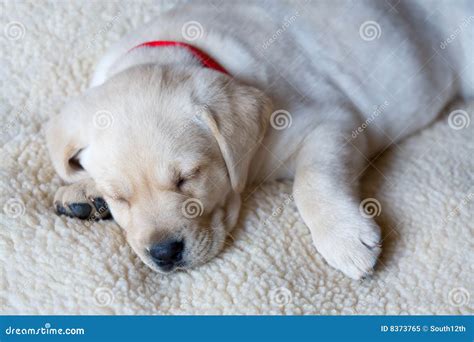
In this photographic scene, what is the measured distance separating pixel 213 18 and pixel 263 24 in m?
0.25

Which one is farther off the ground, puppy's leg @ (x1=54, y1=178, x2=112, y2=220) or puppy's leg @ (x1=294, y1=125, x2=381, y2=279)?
puppy's leg @ (x1=294, y1=125, x2=381, y2=279)

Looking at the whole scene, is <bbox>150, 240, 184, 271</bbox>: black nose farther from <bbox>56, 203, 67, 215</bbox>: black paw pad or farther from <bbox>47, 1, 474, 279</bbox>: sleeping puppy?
<bbox>56, 203, 67, 215</bbox>: black paw pad

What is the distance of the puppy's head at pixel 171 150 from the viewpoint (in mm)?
Answer: 3191

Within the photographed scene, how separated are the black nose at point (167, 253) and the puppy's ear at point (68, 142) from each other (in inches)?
25.0

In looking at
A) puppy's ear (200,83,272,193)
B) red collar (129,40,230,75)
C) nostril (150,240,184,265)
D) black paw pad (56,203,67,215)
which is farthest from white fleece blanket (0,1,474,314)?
red collar (129,40,230,75)

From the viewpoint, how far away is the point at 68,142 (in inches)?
138

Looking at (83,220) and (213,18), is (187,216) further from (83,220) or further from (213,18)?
(213,18)

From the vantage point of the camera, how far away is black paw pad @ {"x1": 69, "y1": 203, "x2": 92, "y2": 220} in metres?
3.62

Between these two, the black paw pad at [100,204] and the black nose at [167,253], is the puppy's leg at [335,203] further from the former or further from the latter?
the black paw pad at [100,204]

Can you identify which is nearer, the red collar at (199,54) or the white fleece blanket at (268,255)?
the white fleece blanket at (268,255)

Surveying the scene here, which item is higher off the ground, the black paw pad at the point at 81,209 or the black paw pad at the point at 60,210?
the black paw pad at the point at 81,209

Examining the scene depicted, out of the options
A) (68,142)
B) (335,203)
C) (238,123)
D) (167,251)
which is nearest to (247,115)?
(238,123)

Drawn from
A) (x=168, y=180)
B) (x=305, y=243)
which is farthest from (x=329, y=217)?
(x=168, y=180)

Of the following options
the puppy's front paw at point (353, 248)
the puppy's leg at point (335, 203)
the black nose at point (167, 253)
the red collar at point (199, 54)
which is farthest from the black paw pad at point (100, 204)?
the puppy's front paw at point (353, 248)
